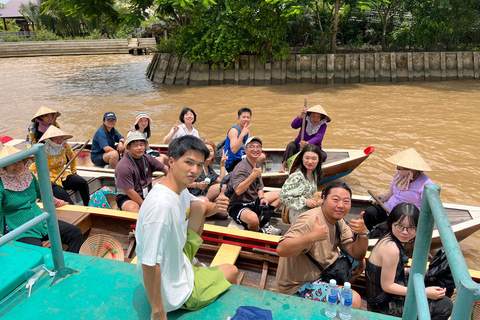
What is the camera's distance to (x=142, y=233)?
6.71 ft

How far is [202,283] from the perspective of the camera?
2.41 m

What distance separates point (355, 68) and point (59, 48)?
22307 millimetres

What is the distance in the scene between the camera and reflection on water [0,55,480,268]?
8.04 meters

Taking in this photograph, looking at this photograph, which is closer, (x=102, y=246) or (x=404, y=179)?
(x=102, y=246)

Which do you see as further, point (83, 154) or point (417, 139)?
point (417, 139)

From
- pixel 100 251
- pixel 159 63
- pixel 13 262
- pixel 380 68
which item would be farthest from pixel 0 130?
pixel 380 68

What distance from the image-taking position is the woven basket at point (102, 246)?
3991mm

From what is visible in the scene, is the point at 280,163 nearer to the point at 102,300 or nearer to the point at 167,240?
the point at 102,300

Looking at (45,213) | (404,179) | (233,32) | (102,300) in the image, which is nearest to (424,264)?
(102,300)

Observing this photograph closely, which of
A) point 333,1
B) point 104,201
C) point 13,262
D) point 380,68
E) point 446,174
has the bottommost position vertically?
point 446,174

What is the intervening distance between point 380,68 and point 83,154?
42.0ft

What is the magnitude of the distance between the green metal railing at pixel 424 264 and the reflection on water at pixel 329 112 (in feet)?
13.5

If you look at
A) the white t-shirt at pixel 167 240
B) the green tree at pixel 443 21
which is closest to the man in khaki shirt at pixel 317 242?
the white t-shirt at pixel 167 240

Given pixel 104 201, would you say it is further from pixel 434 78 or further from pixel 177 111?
pixel 434 78
